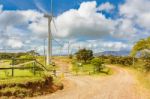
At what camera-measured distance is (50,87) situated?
30047mm

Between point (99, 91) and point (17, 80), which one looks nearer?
point (17, 80)

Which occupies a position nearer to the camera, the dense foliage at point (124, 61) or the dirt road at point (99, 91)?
the dirt road at point (99, 91)

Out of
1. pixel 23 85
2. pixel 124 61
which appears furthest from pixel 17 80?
pixel 124 61

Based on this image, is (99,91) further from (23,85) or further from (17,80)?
(17,80)

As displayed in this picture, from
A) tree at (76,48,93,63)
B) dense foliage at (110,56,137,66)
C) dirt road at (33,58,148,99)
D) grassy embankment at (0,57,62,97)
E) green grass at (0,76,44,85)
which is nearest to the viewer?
grassy embankment at (0,57,62,97)

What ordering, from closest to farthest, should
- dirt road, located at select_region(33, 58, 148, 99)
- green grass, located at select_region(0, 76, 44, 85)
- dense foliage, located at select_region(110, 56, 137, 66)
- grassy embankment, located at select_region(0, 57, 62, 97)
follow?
grassy embankment, located at select_region(0, 57, 62, 97)
green grass, located at select_region(0, 76, 44, 85)
dirt road, located at select_region(33, 58, 148, 99)
dense foliage, located at select_region(110, 56, 137, 66)

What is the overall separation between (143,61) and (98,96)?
16.6 metres

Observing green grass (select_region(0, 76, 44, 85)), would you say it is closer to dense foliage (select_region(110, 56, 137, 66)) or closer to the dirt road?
the dirt road

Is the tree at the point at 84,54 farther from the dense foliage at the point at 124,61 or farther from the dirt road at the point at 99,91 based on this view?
the dirt road at the point at 99,91

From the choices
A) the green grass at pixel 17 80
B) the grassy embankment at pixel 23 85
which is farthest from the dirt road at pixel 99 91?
the green grass at pixel 17 80

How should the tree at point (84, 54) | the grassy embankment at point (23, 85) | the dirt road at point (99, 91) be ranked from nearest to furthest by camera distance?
the grassy embankment at point (23, 85) → the dirt road at point (99, 91) → the tree at point (84, 54)

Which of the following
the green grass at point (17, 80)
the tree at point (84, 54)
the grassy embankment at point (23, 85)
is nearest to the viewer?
the grassy embankment at point (23, 85)

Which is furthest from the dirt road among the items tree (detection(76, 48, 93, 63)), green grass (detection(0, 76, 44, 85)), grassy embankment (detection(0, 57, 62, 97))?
tree (detection(76, 48, 93, 63))

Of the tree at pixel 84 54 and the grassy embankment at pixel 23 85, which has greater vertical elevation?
the tree at pixel 84 54
